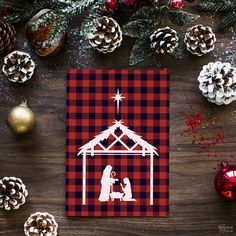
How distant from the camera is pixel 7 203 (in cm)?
138

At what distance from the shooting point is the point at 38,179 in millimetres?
1404

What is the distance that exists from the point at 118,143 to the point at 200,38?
32cm

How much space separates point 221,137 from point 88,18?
1.42 feet

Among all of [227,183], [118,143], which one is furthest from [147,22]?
[227,183]

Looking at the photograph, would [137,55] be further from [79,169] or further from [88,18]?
[79,169]

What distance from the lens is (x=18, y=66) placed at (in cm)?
138

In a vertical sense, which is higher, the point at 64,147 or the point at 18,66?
the point at 18,66

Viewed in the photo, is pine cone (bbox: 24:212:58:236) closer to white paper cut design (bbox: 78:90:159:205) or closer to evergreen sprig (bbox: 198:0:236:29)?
white paper cut design (bbox: 78:90:159:205)

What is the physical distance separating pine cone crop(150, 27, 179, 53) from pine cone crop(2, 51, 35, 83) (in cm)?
30

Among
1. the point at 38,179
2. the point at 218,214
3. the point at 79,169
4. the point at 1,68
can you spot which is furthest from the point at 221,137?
the point at 1,68

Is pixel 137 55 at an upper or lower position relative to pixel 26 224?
upper

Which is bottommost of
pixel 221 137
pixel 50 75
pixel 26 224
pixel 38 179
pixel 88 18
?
pixel 26 224

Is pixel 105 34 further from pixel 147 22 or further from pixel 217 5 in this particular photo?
pixel 217 5

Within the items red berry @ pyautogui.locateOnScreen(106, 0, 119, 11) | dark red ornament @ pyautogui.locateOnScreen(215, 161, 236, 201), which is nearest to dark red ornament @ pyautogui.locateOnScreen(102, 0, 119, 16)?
red berry @ pyautogui.locateOnScreen(106, 0, 119, 11)
